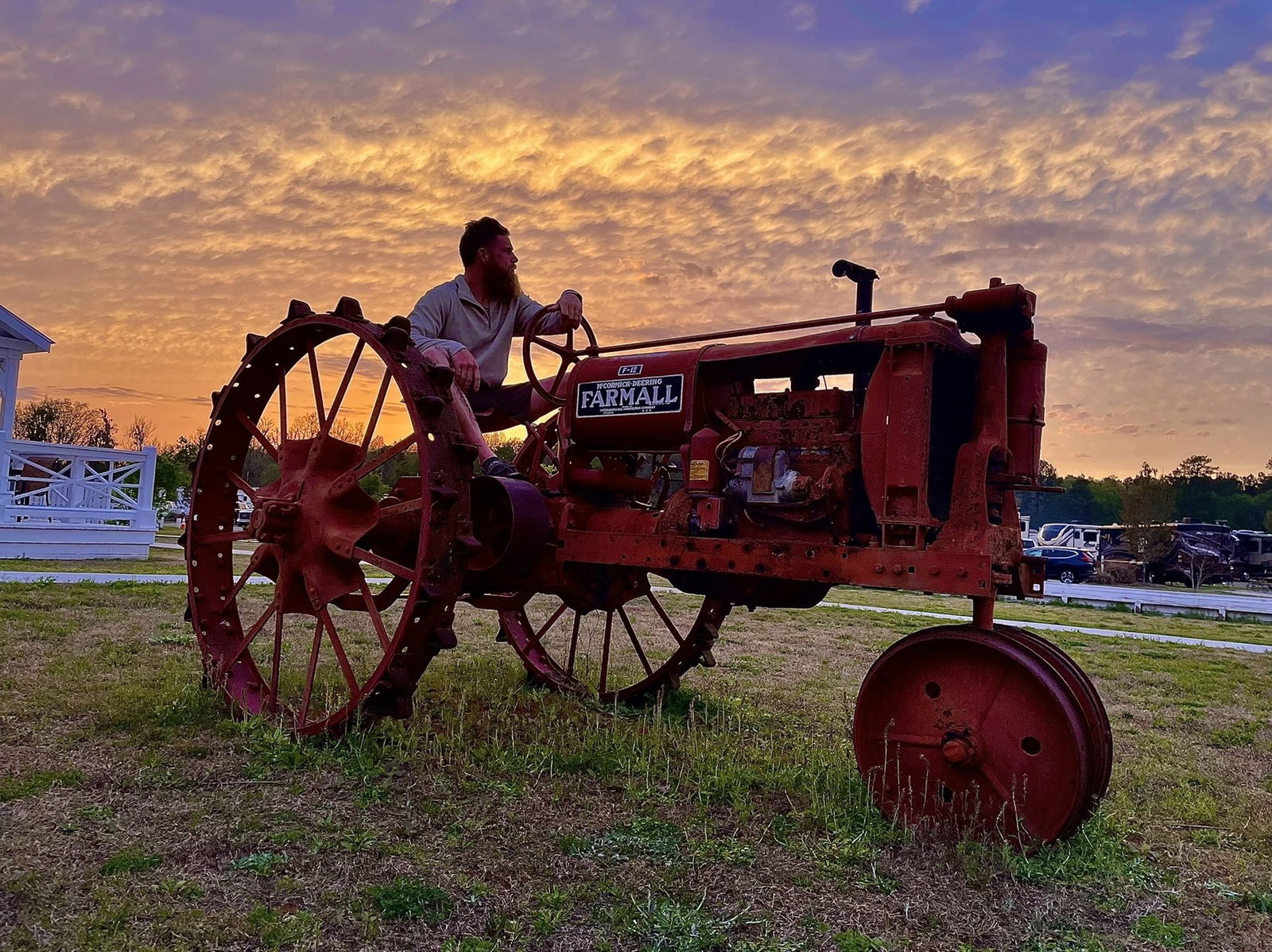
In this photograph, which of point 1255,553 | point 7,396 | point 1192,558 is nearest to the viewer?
point 7,396

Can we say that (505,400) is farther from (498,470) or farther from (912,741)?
(912,741)

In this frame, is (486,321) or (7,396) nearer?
(486,321)

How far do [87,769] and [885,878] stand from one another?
3106 millimetres

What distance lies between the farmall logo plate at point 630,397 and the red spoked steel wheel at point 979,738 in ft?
5.13

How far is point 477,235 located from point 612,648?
3.97 meters

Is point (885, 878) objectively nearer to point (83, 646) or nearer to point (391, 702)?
point (391, 702)

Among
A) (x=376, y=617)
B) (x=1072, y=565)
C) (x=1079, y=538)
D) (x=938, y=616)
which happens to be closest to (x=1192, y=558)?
(x=1072, y=565)

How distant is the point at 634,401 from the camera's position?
14.9 ft

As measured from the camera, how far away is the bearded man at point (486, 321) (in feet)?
15.5

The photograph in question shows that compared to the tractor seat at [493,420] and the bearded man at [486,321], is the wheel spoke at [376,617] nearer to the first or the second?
the bearded man at [486,321]

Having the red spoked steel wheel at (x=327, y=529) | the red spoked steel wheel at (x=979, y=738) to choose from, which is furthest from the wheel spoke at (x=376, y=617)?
the red spoked steel wheel at (x=979, y=738)

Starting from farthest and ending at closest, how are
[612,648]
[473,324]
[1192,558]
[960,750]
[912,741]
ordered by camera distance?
1. [1192,558]
2. [612,648]
3. [473,324]
4. [912,741]
5. [960,750]

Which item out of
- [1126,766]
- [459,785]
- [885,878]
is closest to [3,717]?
[459,785]

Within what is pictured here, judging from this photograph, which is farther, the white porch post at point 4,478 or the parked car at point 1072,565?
the parked car at point 1072,565
